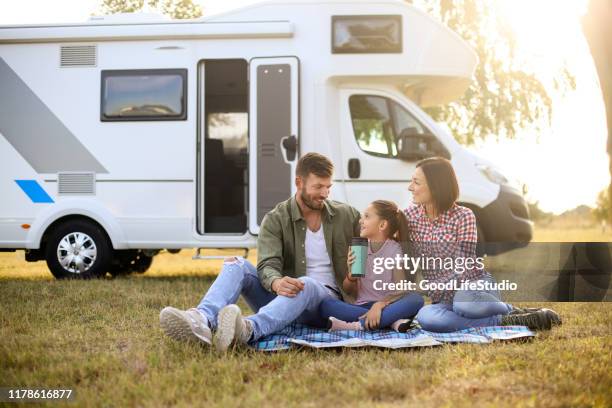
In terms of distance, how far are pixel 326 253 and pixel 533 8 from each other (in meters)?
9.15

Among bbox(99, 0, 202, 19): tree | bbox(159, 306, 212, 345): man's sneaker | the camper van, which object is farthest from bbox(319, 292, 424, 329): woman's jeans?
bbox(99, 0, 202, 19): tree

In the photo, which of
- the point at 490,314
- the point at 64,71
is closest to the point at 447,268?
the point at 490,314

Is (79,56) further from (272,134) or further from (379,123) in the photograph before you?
(379,123)

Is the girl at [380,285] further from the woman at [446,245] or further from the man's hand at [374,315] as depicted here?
the woman at [446,245]

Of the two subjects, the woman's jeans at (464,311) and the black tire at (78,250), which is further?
the black tire at (78,250)

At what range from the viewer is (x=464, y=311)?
4.82m

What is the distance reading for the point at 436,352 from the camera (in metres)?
4.26

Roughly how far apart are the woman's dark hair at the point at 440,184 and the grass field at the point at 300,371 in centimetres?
82

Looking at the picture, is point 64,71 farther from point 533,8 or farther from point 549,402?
point 533,8

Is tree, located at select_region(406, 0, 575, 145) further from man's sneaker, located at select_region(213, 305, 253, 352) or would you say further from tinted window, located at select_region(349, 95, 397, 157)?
man's sneaker, located at select_region(213, 305, 253, 352)

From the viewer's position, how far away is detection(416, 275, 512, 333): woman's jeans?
4.78 metres

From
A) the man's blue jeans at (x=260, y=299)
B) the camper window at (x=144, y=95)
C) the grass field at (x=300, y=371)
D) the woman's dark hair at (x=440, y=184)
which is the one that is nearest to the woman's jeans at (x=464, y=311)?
the grass field at (x=300, y=371)

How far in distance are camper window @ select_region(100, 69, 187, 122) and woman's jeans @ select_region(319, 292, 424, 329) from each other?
13.4ft

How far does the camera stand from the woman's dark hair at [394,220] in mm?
4691
